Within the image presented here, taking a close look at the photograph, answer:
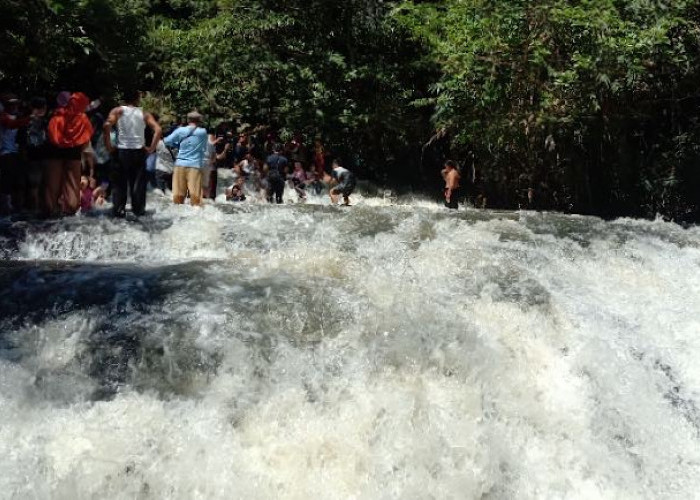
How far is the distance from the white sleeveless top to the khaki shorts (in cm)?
145

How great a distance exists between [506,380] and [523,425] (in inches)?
16.3

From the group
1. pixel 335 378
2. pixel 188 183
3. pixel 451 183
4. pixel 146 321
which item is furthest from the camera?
pixel 451 183

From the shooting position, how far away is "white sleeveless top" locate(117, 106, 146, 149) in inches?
322

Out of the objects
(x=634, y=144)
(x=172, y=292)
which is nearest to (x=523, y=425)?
(x=172, y=292)

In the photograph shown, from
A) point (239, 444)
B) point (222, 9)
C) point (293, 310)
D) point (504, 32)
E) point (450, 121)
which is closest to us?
point (239, 444)

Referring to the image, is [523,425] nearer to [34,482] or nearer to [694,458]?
[694,458]

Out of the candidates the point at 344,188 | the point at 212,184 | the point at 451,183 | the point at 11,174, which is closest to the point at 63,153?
the point at 11,174

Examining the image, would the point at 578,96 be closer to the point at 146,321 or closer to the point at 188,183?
the point at 188,183

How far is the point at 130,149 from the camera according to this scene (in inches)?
326

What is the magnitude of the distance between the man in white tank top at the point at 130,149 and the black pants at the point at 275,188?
500cm

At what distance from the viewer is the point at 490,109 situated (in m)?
14.4

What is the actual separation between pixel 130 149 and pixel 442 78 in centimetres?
871

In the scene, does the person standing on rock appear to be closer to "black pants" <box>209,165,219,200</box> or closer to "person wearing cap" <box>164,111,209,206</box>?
"black pants" <box>209,165,219,200</box>

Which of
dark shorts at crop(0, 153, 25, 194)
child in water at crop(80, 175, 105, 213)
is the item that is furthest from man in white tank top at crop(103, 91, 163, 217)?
dark shorts at crop(0, 153, 25, 194)
